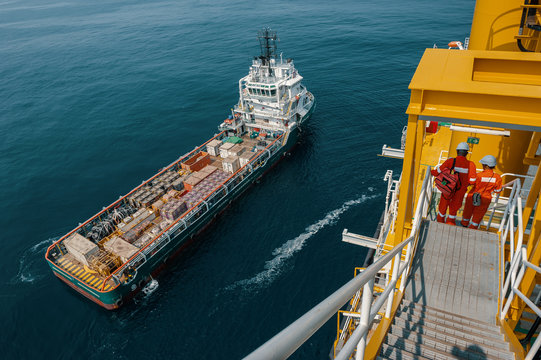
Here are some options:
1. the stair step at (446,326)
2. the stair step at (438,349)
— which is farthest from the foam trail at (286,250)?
the stair step at (438,349)

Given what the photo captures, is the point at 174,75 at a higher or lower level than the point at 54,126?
higher

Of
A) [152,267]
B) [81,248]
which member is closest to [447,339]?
[152,267]

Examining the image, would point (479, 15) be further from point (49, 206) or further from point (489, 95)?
point (49, 206)

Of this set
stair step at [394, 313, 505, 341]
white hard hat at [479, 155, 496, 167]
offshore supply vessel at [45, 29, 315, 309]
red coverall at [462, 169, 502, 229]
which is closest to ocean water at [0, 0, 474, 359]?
offshore supply vessel at [45, 29, 315, 309]

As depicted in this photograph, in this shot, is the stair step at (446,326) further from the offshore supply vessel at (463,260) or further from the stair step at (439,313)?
the stair step at (439,313)

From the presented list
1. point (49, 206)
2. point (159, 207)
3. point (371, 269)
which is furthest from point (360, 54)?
point (371, 269)
